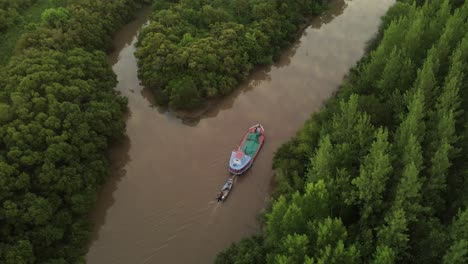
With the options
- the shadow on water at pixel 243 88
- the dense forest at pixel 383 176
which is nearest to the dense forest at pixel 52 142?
the shadow on water at pixel 243 88

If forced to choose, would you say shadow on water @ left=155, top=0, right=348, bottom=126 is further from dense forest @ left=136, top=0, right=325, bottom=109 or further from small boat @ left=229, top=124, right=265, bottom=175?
small boat @ left=229, top=124, right=265, bottom=175

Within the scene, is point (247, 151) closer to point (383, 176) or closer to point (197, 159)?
point (197, 159)

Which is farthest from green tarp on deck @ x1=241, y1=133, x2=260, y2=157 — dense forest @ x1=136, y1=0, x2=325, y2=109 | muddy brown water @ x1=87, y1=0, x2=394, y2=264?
dense forest @ x1=136, y1=0, x2=325, y2=109

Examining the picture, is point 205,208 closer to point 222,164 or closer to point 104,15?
point 222,164

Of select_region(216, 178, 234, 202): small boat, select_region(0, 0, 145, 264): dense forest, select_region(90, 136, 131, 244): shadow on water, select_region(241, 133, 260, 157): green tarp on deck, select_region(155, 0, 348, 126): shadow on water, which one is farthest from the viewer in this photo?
select_region(155, 0, 348, 126): shadow on water

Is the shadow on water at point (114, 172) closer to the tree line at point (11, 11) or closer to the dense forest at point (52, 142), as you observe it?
the dense forest at point (52, 142)

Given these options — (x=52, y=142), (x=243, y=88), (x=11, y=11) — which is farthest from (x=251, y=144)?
(x=11, y=11)
